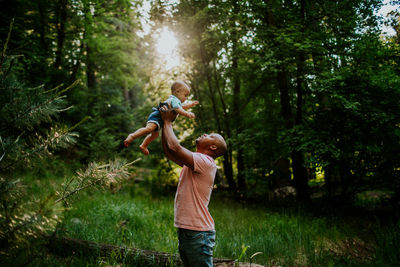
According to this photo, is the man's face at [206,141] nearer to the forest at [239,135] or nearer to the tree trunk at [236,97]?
the forest at [239,135]

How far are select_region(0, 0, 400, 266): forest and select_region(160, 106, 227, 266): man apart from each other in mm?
510

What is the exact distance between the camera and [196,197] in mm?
2170

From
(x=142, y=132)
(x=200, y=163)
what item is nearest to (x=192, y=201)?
(x=200, y=163)

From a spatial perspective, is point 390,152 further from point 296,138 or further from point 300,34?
point 300,34

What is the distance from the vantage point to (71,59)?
11109 millimetres

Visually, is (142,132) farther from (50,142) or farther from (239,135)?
(239,135)

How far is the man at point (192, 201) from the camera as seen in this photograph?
2.03 m

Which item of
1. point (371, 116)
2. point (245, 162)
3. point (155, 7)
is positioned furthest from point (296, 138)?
point (155, 7)

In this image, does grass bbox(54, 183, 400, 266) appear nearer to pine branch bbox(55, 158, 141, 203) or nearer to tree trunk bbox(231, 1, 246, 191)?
pine branch bbox(55, 158, 141, 203)

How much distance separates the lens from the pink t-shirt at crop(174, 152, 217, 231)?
2.08 metres

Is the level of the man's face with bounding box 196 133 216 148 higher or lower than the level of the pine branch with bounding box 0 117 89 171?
lower

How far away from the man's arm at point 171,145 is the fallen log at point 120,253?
1.86m

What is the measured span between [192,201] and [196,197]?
0.05 meters

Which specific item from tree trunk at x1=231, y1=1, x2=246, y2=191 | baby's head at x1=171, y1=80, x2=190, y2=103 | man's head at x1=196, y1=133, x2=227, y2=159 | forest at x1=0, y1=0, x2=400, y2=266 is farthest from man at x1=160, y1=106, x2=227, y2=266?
tree trunk at x1=231, y1=1, x2=246, y2=191
